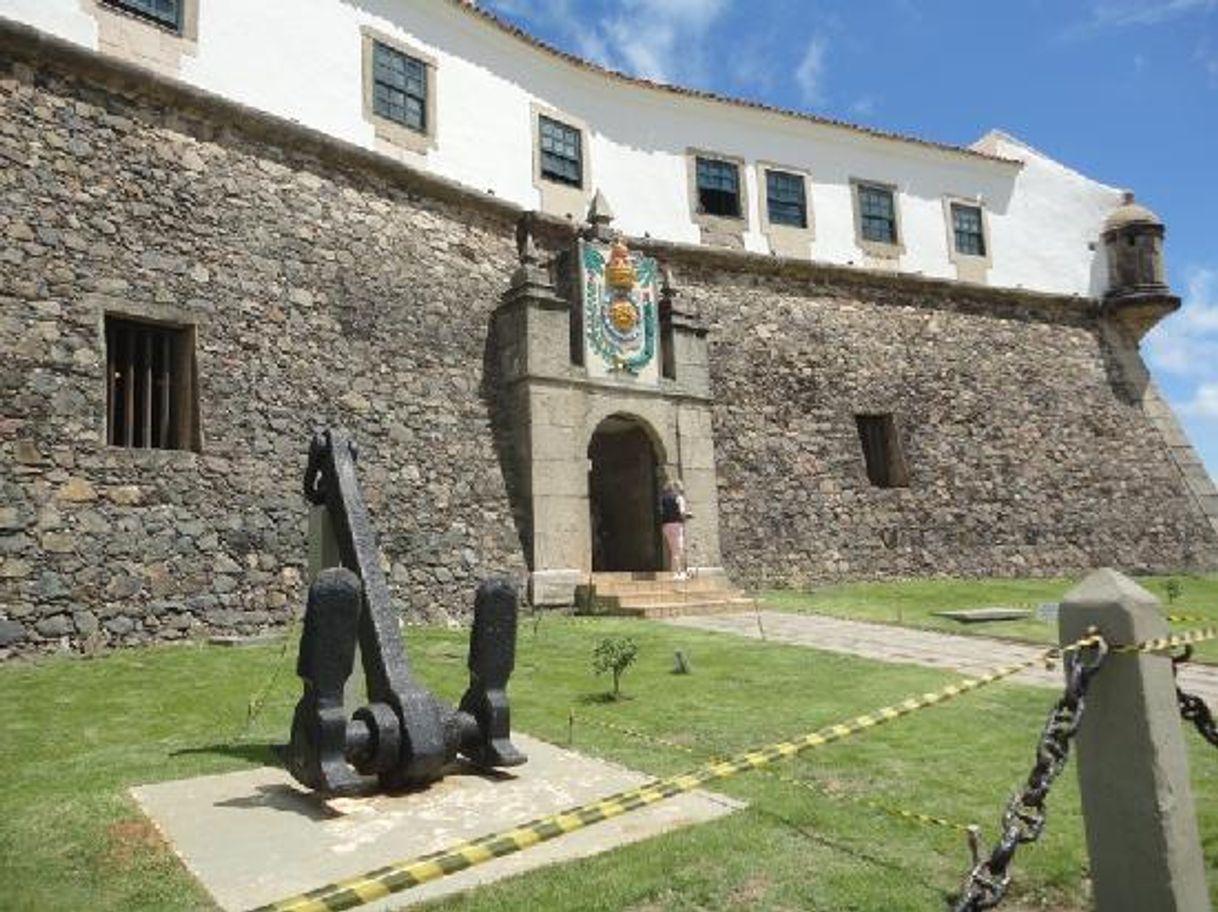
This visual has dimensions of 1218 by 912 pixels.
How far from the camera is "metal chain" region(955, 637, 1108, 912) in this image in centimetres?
243

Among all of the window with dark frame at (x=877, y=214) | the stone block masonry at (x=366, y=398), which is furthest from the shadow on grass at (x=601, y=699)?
the window with dark frame at (x=877, y=214)

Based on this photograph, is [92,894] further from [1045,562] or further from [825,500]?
[1045,562]

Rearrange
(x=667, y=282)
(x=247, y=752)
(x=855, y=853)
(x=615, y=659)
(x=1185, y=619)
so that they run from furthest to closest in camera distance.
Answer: (x=667, y=282) → (x=1185, y=619) → (x=615, y=659) → (x=247, y=752) → (x=855, y=853)

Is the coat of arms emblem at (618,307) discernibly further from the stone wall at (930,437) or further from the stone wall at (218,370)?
the stone wall at (930,437)

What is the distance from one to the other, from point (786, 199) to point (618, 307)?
6745mm

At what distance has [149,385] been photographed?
10.6 meters

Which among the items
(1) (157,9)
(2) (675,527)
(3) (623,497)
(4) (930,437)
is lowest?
(2) (675,527)

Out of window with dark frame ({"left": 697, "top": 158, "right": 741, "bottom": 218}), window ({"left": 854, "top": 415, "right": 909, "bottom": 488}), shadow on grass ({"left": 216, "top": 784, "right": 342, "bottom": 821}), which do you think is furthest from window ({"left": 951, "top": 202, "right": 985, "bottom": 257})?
shadow on grass ({"left": 216, "top": 784, "right": 342, "bottom": 821})

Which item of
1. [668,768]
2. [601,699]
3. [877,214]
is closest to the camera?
[668,768]

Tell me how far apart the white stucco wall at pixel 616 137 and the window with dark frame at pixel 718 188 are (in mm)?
316

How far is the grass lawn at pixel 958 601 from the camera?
432 inches

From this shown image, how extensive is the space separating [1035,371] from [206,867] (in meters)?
21.1

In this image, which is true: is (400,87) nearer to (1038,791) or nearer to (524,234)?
(524,234)

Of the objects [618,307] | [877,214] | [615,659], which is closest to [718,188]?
[877,214]
